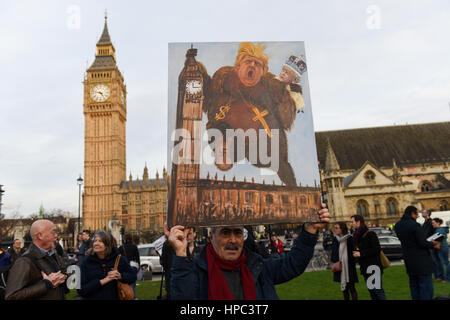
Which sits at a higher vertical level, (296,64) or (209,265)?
(296,64)

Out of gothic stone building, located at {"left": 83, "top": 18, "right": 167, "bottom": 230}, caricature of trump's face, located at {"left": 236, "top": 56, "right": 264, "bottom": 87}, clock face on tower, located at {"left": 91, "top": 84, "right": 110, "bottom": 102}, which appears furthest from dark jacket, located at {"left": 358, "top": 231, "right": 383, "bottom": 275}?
clock face on tower, located at {"left": 91, "top": 84, "right": 110, "bottom": 102}

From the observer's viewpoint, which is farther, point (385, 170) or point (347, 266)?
point (385, 170)

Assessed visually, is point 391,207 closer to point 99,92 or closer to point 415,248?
point 415,248

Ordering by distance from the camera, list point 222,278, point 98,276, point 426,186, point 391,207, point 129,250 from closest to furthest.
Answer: point 222,278 < point 98,276 < point 129,250 < point 391,207 < point 426,186

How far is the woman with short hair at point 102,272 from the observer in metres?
3.68

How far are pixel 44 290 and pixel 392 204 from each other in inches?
1838

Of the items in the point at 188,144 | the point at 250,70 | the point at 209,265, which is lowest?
the point at 209,265

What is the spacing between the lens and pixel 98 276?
12.3 feet

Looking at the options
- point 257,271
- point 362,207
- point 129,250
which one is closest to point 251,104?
point 257,271

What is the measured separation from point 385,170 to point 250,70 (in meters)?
52.1

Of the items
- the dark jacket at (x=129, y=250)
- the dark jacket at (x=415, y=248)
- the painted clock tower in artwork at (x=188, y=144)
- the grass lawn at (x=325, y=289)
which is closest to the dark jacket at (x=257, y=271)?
the painted clock tower in artwork at (x=188, y=144)

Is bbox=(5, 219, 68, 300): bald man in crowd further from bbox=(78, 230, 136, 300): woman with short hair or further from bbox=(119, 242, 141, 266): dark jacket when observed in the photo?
bbox=(119, 242, 141, 266): dark jacket

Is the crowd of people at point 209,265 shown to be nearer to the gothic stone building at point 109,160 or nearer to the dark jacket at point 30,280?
the dark jacket at point 30,280
